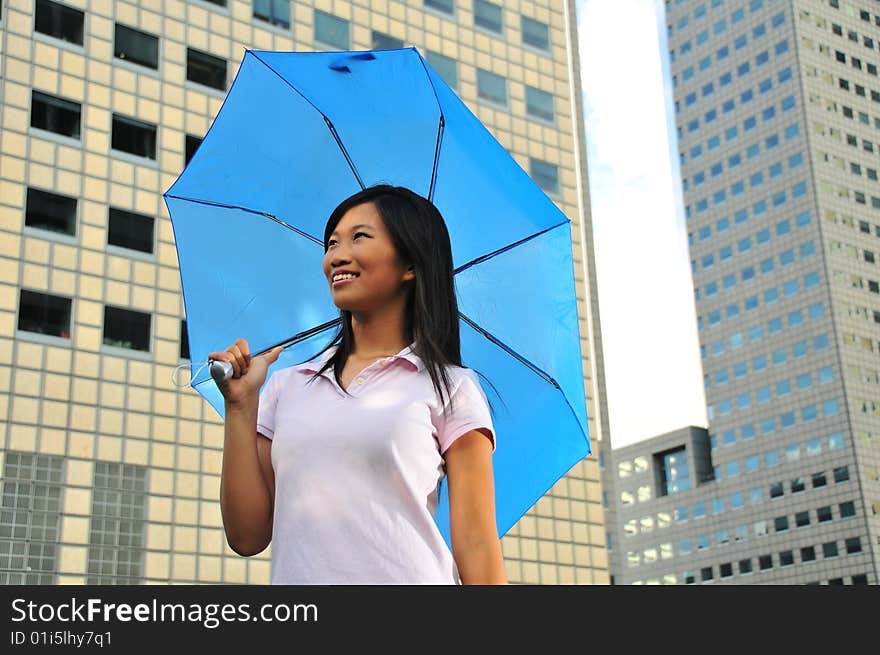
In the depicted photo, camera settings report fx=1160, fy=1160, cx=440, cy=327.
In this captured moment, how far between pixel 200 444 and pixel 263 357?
27.9 meters

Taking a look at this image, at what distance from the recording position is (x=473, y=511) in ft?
9.64

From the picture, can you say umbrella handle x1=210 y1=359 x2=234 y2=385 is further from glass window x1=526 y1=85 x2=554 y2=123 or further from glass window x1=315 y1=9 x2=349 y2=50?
glass window x1=526 y1=85 x2=554 y2=123

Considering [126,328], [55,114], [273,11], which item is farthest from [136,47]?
[126,328]

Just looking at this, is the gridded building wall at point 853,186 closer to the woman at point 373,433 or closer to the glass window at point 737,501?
the glass window at point 737,501

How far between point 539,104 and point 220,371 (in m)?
39.1

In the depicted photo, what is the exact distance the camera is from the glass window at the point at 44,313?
28.7 meters

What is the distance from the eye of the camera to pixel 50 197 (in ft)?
98.8

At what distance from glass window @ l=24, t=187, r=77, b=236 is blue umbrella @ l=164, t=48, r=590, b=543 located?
88.1ft

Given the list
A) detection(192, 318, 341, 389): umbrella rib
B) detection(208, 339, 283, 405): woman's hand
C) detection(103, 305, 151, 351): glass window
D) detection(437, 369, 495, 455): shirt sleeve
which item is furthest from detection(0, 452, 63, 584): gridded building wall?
detection(437, 369, 495, 455): shirt sleeve

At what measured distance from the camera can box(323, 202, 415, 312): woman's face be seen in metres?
3.27

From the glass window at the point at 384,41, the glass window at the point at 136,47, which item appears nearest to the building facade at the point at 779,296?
the glass window at the point at 384,41
